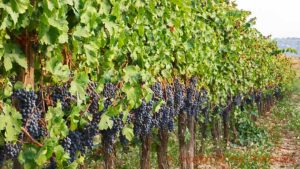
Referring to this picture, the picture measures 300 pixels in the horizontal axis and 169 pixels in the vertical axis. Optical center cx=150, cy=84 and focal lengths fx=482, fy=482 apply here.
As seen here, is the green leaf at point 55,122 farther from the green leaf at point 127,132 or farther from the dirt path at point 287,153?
the dirt path at point 287,153

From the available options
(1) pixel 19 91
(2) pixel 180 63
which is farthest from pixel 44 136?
(2) pixel 180 63

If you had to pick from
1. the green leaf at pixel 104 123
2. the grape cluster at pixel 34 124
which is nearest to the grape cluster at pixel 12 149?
the grape cluster at pixel 34 124

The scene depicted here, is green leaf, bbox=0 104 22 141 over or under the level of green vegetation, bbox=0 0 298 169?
under

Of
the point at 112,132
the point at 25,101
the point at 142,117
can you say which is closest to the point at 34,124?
the point at 25,101

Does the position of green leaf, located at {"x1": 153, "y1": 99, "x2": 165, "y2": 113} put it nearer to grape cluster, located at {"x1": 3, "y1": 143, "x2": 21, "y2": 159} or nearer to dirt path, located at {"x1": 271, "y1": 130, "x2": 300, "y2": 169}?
grape cluster, located at {"x1": 3, "y1": 143, "x2": 21, "y2": 159}

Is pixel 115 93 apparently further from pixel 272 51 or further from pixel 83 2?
pixel 272 51

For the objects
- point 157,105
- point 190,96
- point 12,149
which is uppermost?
point 190,96

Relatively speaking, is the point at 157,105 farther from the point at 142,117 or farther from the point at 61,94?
the point at 61,94

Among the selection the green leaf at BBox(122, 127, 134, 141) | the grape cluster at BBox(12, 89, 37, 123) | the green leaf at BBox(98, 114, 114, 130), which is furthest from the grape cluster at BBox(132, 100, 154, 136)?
the grape cluster at BBox(12, 89, 37, 123)

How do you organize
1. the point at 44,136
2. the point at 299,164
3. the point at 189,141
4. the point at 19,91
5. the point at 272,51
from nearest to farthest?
the point at 19,91 < the point at 44,136 < the point at 189,141 < the point at 299,164 < the point at 272,51

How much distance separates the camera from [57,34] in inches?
134

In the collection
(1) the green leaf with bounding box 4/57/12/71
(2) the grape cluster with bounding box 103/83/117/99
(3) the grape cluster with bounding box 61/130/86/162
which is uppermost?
(2) the grape cluster with bounding box 103/83/117/99

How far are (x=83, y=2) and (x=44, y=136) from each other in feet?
3.72

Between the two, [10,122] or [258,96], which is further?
[258,96]
